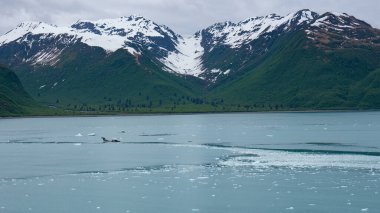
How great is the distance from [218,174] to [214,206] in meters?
20.3

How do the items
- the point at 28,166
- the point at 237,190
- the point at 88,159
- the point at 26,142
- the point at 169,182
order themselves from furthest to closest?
the point at 26,142 → the point at 88,159 → the point at 28,166 → the point at 169,182 → the point at 237,190

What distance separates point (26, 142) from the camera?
470ft

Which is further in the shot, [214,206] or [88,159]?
[88,159]

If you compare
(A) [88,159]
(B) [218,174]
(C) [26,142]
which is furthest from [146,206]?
(C) [26,142]

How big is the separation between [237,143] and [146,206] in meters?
69.2

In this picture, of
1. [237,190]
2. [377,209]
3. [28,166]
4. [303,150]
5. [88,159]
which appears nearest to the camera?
[377,209]

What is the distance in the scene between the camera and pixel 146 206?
2424 inches

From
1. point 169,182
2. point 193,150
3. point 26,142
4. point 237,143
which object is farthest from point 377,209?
point 26,142

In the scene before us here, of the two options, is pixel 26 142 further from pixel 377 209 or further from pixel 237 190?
pixel 377 209

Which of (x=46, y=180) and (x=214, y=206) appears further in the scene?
(x=46, y=180)

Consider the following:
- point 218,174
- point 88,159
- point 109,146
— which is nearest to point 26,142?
point 109,146

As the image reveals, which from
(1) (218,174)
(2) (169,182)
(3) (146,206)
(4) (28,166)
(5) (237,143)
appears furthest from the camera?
(5) (237,143)

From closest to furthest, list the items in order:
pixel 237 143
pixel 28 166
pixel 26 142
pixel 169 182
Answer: pixel 169 182
pixel 28 166
pixel 237 143
pixel 26 142

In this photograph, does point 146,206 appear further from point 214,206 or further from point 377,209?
point 377,209
